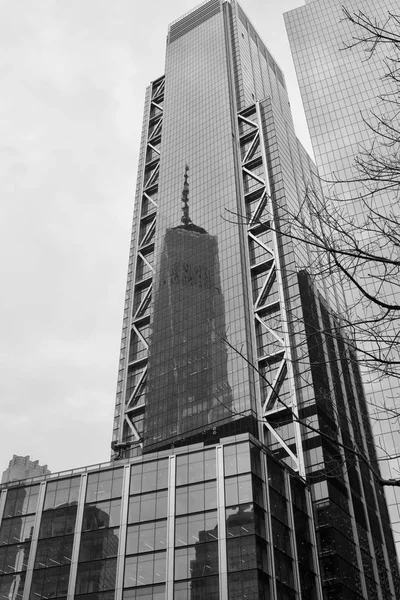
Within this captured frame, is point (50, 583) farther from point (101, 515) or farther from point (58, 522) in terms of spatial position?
point (101, 515)

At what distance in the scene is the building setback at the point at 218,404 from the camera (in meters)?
52.9

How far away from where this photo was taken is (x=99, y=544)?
5556 centimetres

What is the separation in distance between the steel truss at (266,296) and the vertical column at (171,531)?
43.6ft

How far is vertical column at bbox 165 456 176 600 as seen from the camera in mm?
51125

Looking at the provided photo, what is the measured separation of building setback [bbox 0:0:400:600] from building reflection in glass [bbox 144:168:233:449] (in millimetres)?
260

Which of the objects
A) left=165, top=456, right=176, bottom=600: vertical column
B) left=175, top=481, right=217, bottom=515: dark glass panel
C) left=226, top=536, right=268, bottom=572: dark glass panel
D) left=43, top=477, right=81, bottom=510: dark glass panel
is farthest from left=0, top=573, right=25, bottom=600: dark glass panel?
left=226, top=536, right=268, bottom=572: dark glass panel

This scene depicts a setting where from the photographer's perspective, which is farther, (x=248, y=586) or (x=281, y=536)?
(x=281, y=536)

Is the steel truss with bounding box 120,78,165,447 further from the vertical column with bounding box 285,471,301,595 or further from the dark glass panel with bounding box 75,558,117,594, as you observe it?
the dark glass panel with bounding box 75,558,117,594

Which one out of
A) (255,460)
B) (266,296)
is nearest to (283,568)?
(255,460)

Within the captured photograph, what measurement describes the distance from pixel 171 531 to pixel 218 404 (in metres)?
30.2

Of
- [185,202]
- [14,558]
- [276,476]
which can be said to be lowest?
[14,558]

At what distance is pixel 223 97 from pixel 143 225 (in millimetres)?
27828

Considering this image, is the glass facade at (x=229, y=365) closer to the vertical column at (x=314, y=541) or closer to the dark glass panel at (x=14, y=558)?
the vertical column at (x=314, y=541)

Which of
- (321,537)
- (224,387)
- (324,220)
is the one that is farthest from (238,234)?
(324,220)
